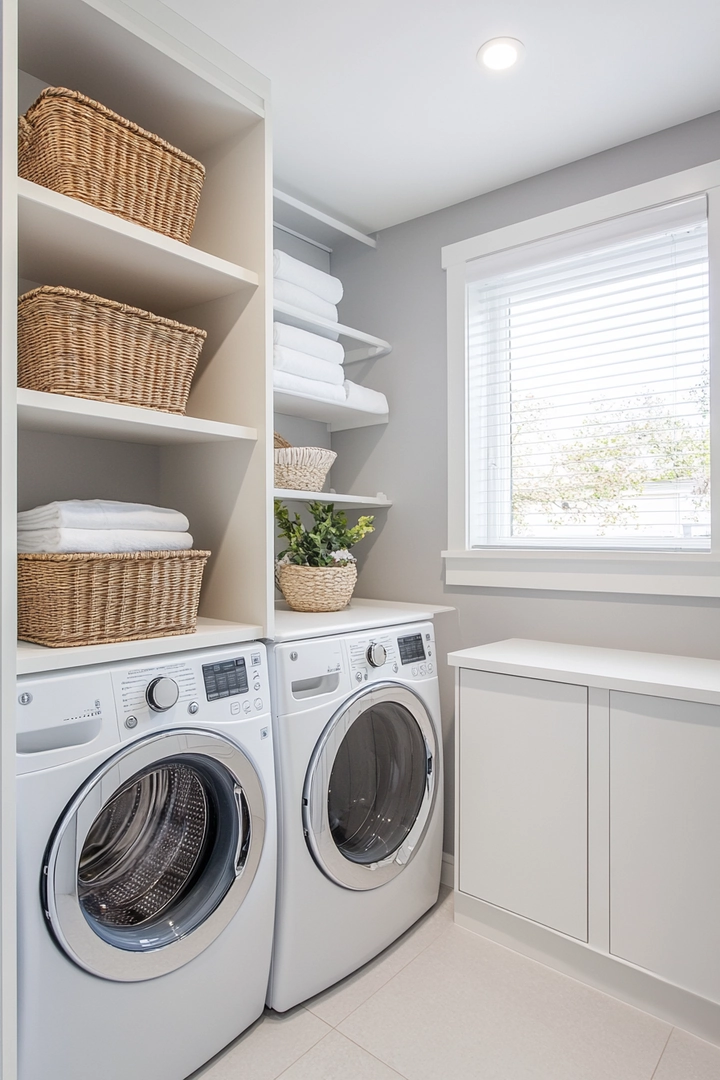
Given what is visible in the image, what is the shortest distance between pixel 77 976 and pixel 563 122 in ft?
7.98

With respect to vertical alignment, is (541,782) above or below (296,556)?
below

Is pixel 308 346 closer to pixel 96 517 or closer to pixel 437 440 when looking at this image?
pixel 437 440

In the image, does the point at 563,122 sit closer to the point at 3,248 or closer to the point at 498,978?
the point at 3,248

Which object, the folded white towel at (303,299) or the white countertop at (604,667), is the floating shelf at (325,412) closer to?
the folded white towel at (303,299)

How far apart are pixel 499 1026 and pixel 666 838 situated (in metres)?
0.62

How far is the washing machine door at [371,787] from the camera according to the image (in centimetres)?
174

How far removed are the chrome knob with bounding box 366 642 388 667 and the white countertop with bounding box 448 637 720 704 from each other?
0.84 feet

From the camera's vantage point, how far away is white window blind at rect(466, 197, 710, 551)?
6.59ft

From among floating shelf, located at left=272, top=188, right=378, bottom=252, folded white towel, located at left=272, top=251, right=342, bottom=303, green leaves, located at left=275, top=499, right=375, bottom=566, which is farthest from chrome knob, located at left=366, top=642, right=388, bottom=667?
floating shelf, located at left=272, top=188, right=378, bottom=252

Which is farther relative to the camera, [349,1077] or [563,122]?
[563,122]

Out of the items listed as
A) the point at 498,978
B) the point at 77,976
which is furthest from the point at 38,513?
the point at 498,978

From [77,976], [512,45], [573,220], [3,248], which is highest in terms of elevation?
[512,45]

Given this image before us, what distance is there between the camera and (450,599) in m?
2.48

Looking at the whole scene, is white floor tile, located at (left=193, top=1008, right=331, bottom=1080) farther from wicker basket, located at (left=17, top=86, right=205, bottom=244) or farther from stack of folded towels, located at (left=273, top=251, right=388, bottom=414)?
wicker basket, located at (left=17, top=86, right=205, bottom=244)
